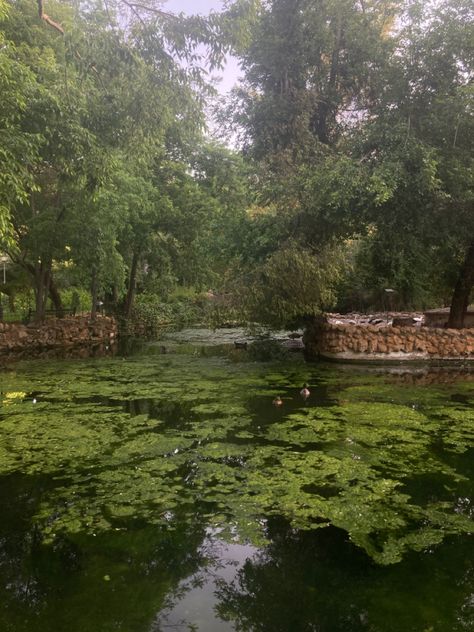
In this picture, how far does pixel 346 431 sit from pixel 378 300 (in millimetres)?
21433

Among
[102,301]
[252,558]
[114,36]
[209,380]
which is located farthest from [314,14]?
[102,301]

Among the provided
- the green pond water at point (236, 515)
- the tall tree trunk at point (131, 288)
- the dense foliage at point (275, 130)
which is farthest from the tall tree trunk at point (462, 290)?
the tall tree trunk at point (131, 288)

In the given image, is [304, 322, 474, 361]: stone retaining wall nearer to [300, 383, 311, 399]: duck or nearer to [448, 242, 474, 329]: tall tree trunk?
[448, 242, 474, 329]: tall tree trunk

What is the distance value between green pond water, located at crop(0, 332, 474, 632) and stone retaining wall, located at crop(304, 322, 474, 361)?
195 inches

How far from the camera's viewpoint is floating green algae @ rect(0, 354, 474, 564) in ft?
14.3

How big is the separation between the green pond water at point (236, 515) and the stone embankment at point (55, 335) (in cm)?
805

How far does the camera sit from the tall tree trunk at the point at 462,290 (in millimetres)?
13906

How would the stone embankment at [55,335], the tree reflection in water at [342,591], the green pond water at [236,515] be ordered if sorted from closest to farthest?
the tree reflection in water at [342,591] → the green pond water at [236,515] → the stone embankment at [55,335]

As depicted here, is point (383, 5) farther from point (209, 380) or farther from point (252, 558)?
point (252, 558)

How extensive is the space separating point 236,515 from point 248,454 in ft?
5.07

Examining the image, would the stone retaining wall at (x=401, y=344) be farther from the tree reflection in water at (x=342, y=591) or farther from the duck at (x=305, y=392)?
the tree reflection in water at (x=342, y=591)

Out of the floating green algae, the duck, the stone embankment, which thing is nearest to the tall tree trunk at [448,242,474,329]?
the floating green algae

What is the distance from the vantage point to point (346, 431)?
6859 millimetres

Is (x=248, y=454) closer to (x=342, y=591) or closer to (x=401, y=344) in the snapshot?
(x=342, y=591)
